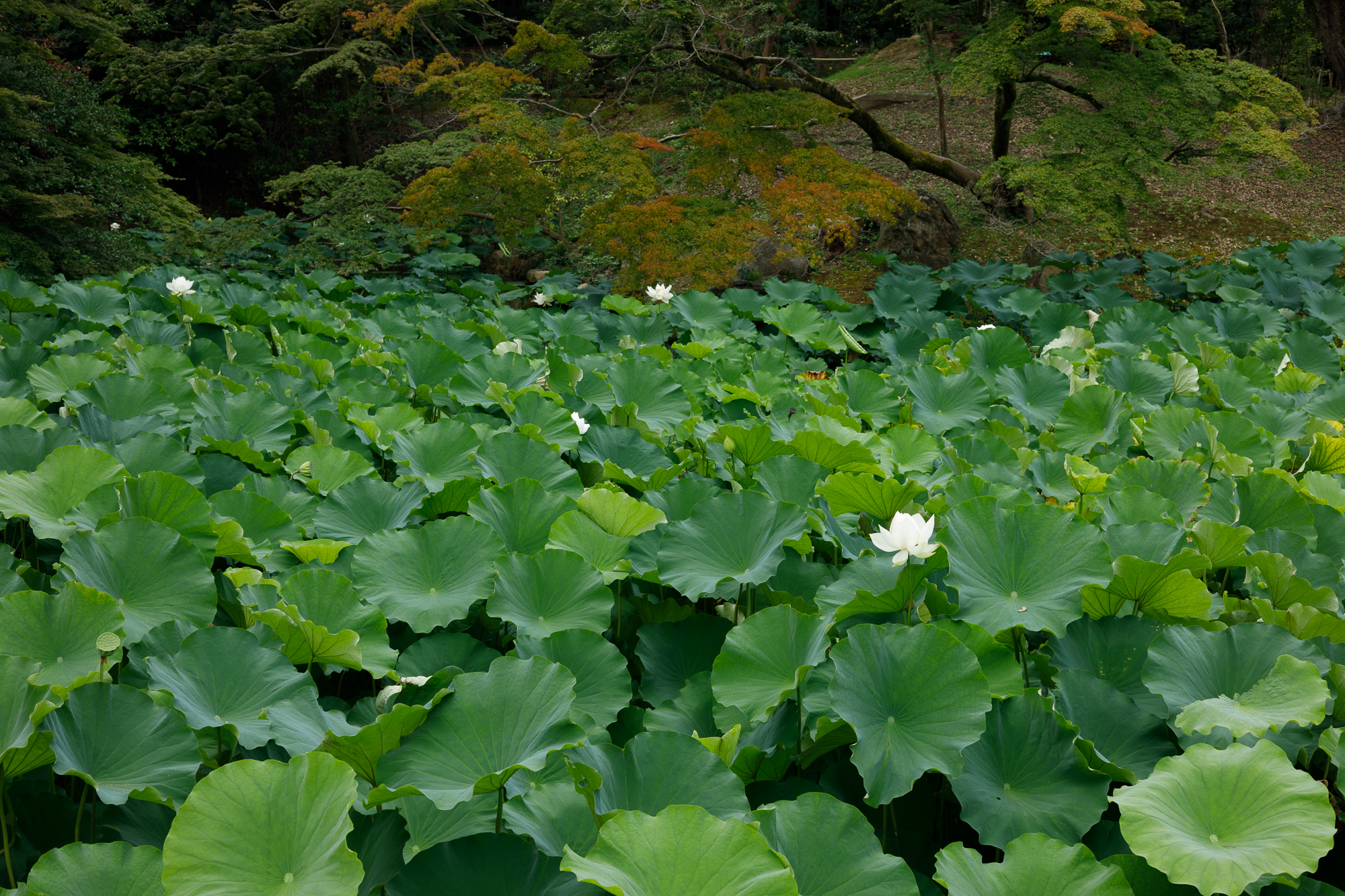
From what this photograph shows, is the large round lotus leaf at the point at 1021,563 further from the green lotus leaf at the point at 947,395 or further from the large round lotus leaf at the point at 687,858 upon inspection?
the green lotus leaf at the point at 947,395

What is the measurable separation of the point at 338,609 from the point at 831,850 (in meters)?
0.78

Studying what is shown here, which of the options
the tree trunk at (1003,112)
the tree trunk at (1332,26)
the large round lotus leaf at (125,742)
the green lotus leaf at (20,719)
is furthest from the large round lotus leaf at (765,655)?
the tree trunk at (1332,26)

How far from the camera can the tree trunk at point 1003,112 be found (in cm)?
750

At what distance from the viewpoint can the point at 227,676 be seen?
3.59 feet

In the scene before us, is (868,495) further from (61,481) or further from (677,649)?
(61,481)

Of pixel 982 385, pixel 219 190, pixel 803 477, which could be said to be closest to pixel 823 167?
pixel 982 385

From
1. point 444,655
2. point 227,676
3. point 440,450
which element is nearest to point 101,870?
point 227,676

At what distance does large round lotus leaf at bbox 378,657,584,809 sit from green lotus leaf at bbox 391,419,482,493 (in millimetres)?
896

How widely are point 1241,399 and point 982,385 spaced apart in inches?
30.0

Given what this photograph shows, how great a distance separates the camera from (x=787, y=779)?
1.04m

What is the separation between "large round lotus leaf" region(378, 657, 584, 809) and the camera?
3.03ft

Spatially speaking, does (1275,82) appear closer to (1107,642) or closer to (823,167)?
(823,167)

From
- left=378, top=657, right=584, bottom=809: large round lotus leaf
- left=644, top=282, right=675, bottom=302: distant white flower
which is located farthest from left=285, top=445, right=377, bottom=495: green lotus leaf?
left=644, top=282, right=675, bottom=302: distant white flower

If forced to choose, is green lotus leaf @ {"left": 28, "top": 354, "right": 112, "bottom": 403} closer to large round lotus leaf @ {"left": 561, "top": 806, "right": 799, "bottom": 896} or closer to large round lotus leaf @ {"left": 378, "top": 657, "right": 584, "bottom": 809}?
large round lotus leaf @ {"left": 378, "top": 657, "right": 584, "bottom": 809}
